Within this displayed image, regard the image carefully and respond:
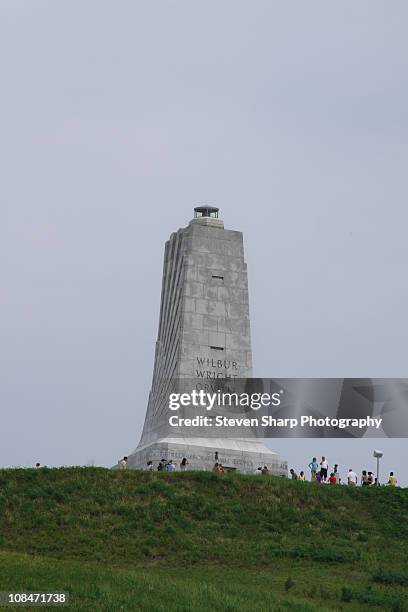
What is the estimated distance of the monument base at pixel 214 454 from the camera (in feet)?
155

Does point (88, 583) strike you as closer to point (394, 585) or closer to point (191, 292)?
point (394, 585)

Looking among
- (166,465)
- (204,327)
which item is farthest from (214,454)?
(204,327)

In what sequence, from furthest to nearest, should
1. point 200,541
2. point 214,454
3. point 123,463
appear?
1. point 214,454
2. point 123,463
3. point 200,541

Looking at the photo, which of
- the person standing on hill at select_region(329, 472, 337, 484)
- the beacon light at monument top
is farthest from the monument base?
the person standing on hill at select_region(329, 472, 337, 484)

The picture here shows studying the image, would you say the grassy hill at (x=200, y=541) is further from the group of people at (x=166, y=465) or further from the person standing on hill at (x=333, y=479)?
the group of people at (x=166, y=465)

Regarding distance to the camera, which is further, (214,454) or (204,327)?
(204,327)

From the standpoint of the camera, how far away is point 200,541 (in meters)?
35.6

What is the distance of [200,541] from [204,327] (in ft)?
51.8

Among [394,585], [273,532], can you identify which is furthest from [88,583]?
[273,532]

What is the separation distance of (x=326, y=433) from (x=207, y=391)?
441cm

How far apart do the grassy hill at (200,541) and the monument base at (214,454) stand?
Answer: 246 inches

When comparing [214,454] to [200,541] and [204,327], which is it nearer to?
→ [204,327]

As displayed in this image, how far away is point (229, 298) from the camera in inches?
2015

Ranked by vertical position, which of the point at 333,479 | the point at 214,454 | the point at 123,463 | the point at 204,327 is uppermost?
the point at 204,327
